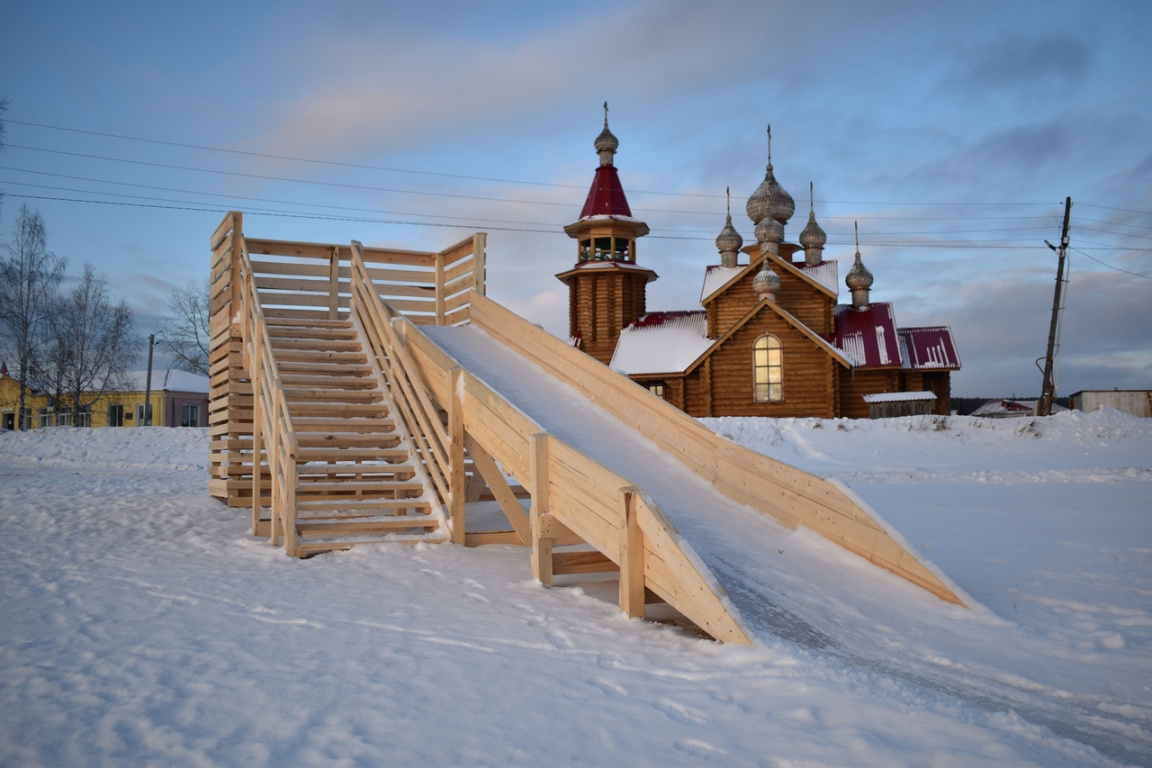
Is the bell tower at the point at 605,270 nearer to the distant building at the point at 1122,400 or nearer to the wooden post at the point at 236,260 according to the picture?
the distant building at the point at 1122,400

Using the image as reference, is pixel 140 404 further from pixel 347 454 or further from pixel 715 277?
pixel 347 454

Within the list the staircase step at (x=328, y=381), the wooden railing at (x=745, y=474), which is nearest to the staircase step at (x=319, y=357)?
the staircase step at (x=328, y=381)

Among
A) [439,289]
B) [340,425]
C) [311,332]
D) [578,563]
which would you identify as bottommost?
[578,563]

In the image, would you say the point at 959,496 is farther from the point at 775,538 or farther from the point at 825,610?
the point at 825,610

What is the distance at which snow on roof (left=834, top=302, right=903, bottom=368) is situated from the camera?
28.3 metres

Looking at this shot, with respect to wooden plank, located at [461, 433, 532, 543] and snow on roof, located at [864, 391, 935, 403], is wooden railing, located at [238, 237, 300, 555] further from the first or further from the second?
snow on roof, located at [864, 391, 935, 403]

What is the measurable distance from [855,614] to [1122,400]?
102 feet

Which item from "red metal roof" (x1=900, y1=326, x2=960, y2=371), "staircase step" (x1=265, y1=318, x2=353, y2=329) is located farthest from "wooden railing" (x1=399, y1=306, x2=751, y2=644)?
"red metal roof" (x1=900, y1=326, x2=960, y2=371)

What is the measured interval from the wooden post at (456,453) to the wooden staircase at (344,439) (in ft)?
0.72

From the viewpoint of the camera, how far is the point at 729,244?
3466 cm

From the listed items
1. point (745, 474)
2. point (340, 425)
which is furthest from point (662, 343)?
point (745, 474)

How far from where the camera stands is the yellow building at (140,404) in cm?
4628

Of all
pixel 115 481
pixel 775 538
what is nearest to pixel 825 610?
pixel 775 538

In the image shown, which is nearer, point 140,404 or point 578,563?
point 578,563
